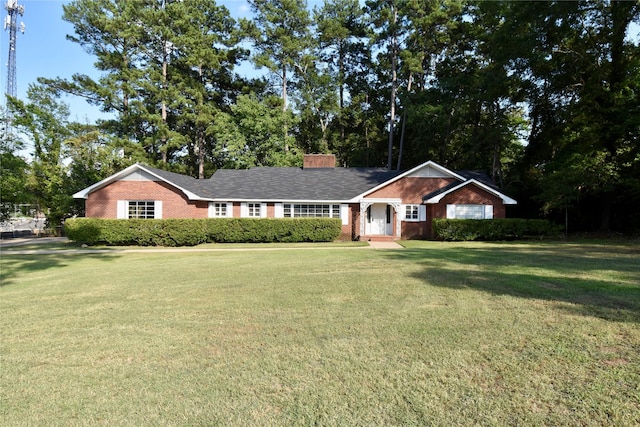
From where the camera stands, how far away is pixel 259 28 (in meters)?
37.6

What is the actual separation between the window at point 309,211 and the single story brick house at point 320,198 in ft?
0.22

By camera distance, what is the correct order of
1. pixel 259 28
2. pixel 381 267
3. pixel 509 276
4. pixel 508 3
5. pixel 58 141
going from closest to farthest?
pixel 509 276, pixel 381 267, pixel 508 3, pixel 58 141, pixel 259 28

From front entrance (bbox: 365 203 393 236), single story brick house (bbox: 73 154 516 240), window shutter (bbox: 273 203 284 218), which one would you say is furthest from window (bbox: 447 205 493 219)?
window shutter (bbox: 273 203 284 218)

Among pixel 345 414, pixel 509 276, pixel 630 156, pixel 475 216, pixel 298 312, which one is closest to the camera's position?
pixel 345 414

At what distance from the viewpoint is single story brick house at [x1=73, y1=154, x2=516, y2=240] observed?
74.2 feet

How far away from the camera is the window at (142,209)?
22656 mm

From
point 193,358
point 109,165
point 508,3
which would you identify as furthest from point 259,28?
point 193,358

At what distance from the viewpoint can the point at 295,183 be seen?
2645cm

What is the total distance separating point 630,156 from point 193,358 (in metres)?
25.9

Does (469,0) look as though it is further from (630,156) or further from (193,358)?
(193,358)

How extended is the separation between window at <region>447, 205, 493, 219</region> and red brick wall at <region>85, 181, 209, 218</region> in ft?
55.8

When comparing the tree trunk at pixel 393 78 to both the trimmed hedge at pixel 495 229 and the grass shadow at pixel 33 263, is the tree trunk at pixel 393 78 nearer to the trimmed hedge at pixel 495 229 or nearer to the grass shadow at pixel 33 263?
the trimmed hedge at pixel 495 229

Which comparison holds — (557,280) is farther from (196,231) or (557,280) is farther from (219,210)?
(219,210)

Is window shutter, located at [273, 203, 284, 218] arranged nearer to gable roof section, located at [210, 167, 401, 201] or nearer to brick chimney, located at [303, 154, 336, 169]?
gable roof section, located at [210, 167, 401, 201]
